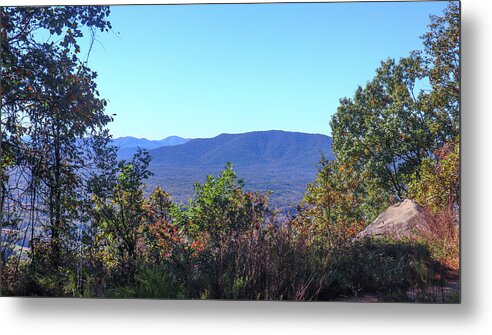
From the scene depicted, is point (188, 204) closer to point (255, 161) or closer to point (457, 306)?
point (255, 161)

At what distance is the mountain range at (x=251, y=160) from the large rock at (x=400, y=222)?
633mm

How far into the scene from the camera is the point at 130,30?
5129 millimetres

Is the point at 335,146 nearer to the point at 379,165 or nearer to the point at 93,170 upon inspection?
the point at 379,165

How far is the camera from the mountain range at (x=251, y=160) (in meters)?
5.08

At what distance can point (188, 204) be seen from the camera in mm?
5195

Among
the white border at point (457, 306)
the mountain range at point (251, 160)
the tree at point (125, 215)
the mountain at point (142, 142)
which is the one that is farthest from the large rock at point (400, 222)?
the tree at point (125, 215)

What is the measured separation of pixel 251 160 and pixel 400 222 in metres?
1.30

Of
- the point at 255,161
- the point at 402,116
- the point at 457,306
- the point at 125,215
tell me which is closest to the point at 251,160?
the point at 255,161

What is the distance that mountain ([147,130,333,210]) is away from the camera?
5078 millimetres

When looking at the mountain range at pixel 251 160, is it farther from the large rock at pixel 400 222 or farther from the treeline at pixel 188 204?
the large rock at pixel 400 222

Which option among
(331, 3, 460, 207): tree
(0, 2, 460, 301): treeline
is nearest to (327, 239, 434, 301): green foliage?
(0, 2, 460, 301): treeline

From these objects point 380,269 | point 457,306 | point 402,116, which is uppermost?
point 402,116

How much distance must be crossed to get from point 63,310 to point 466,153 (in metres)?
3.44

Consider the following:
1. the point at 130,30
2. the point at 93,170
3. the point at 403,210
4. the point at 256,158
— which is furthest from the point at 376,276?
the point at 130,30
